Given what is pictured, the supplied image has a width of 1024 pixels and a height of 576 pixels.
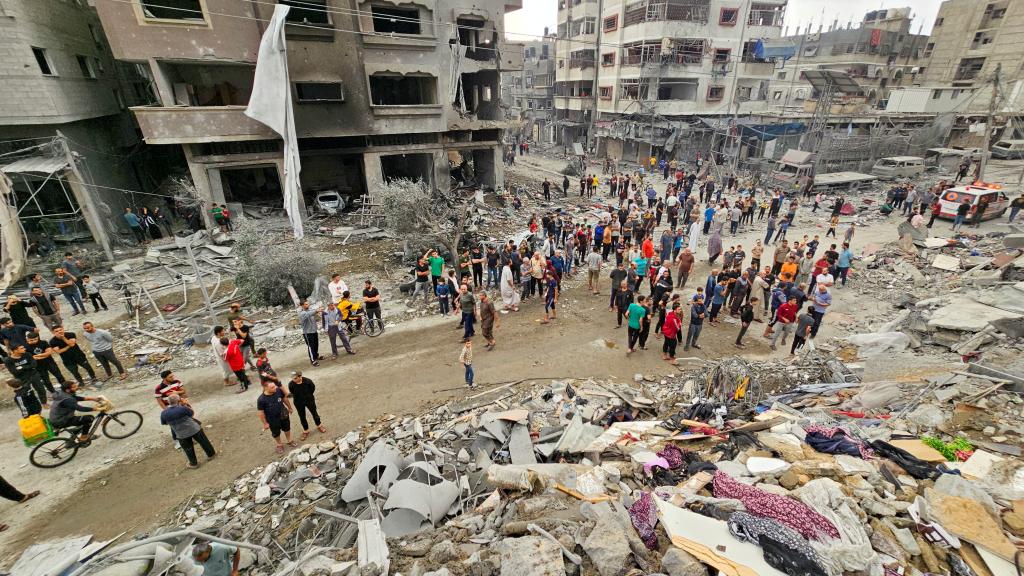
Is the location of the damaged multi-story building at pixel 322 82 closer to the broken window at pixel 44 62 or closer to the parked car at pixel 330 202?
the parked car at pixel 330 202

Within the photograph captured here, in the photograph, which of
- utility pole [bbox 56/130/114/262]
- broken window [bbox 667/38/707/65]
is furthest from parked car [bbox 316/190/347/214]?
broken window [bbox 667/38/707/65]

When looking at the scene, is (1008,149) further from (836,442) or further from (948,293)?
(836,442)

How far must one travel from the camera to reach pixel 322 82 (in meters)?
19.1

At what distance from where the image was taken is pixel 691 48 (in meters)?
33.0

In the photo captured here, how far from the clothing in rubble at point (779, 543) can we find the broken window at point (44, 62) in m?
23.7

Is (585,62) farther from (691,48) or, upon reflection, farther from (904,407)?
(904,407)

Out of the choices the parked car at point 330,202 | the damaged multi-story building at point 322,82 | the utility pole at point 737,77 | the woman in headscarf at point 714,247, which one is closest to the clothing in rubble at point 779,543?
the woman in headscarf at point 714,247

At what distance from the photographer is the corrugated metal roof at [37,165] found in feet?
44.2

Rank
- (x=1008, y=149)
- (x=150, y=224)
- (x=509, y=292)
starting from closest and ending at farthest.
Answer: (x=509, y=292), (x=150, y=224), (x=1008, y=149)

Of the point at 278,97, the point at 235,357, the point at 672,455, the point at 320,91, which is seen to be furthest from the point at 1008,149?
the point at 235,357

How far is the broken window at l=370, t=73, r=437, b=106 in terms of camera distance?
22.7 m

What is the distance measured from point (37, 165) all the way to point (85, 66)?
25.2 feet

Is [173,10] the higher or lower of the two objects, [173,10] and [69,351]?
the higher

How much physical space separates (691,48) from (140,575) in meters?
39.6
